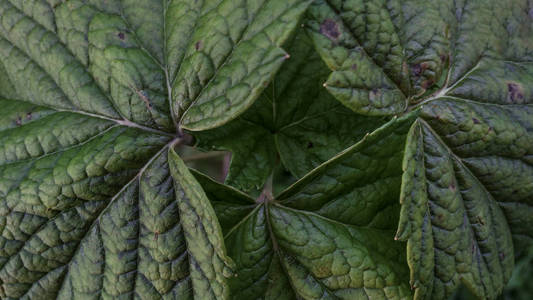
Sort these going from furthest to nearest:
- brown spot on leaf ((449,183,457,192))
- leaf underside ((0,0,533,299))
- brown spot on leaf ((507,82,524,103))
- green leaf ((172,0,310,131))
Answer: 1. brown spot on leaf ((507,82,524,103))
2. brown spot on leaf ((449,183,457,192))
3. leaf underside ((0,0,533,299))
4. green leaf ((172,0,310,131))

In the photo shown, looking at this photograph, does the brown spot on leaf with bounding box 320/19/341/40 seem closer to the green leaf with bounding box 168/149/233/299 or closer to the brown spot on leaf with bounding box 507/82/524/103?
the green leaf with bounding box 168/149/233/299

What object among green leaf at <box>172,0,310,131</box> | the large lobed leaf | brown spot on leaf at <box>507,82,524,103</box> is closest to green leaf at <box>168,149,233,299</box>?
the large lobed leaf

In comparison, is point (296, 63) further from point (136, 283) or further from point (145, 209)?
point (136, 283)


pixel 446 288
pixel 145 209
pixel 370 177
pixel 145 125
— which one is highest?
pixel 145 125

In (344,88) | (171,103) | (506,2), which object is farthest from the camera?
(506,2)

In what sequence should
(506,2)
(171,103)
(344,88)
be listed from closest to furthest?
(344,88), (171,103), (506,2)

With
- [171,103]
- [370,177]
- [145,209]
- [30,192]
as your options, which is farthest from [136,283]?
[370,177]

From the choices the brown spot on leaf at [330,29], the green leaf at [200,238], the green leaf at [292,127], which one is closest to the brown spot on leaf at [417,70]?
the green leaf at [292,127]
